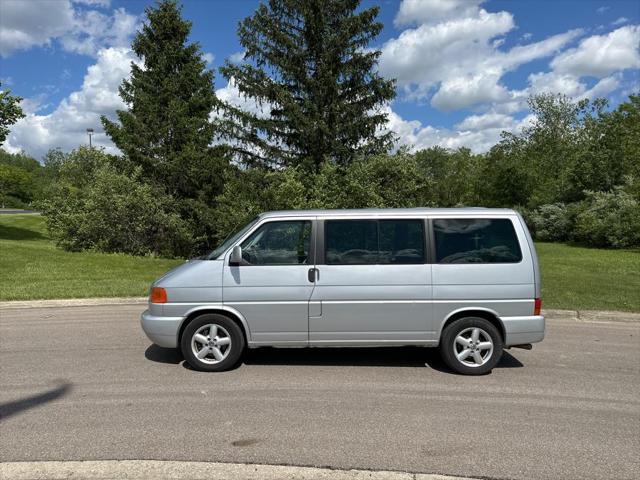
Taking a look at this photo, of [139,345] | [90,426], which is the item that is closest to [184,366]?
[139,345]

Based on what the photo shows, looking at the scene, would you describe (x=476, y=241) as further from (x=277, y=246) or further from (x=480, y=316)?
(x=277, y=246)

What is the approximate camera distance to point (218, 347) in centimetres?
573

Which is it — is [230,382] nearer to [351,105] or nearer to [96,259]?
[96,259]

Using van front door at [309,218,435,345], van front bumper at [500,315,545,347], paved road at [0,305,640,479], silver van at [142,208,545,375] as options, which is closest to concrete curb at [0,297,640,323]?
paved road at [0,305,640,479]

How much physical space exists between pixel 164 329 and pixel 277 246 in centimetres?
157

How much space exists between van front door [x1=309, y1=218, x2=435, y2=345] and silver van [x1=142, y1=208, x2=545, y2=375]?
0.01 meters

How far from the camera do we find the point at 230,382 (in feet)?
17.7

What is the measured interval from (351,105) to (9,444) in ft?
63.0

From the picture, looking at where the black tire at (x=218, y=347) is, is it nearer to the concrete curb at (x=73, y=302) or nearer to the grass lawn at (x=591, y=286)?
the concrete curb at (x=73, y=302)

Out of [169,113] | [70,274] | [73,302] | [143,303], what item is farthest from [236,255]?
[169,113]

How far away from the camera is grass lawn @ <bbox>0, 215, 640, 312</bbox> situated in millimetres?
10430

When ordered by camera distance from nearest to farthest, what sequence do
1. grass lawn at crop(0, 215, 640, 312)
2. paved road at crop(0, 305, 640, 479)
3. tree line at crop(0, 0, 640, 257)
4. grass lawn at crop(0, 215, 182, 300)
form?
paved road at crop(0, 305, 640, 479)
grass lawn at crop(0, 215, 640, 312)
grass lawn at crop(0, 215, 182, 300)
tree line at crop(0, 0, 640, 257)

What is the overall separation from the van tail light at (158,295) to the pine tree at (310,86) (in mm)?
15585

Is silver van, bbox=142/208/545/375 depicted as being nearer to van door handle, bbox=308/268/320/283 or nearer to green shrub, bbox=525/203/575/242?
van door handle, bbox=308/268/320/283
